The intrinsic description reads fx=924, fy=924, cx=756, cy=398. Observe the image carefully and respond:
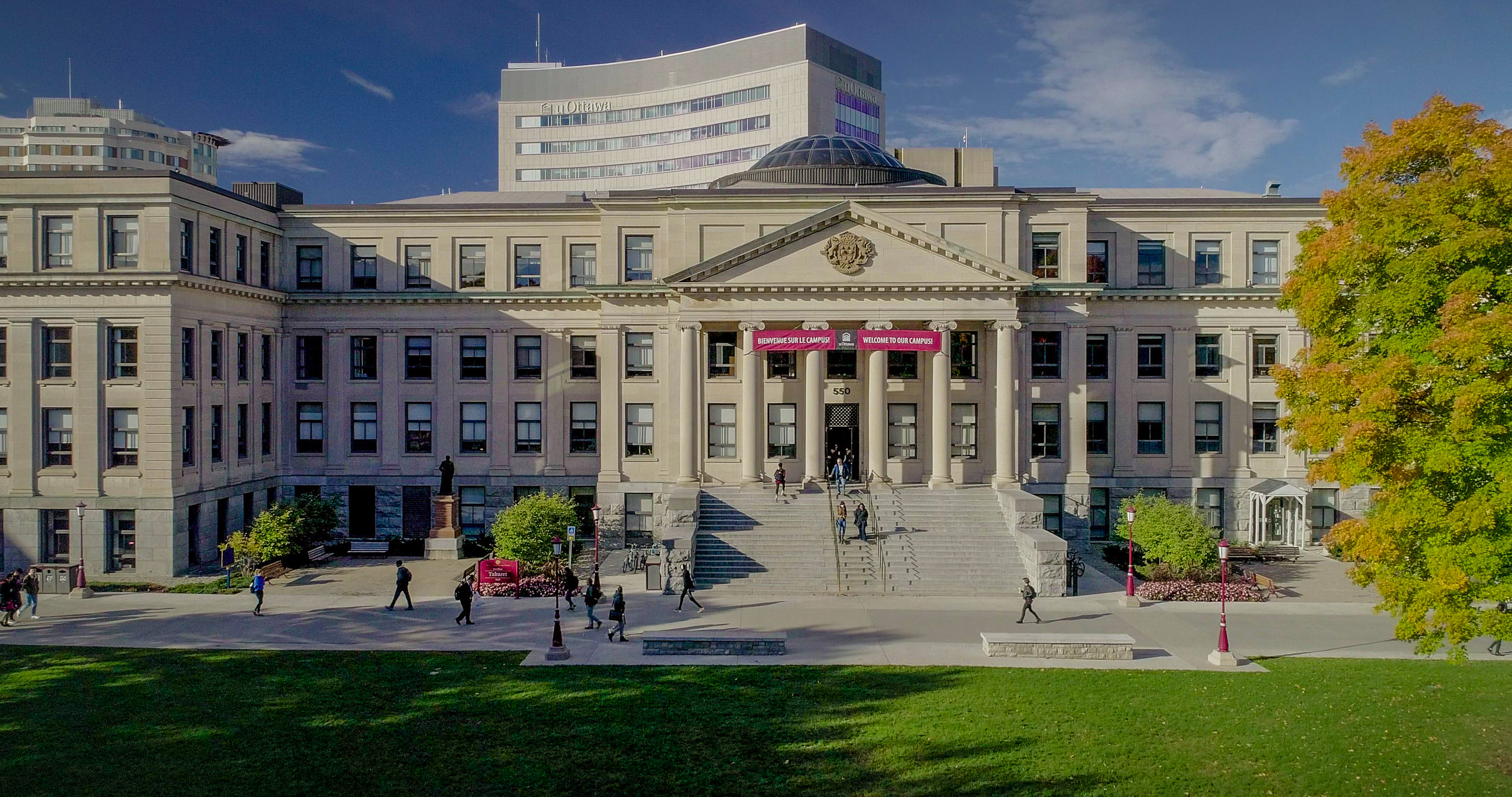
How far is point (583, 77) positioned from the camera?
113625 millimetres

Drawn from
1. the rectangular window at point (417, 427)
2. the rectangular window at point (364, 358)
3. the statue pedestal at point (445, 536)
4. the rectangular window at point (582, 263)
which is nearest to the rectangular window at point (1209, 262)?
the rectangular window at point (582, 263)

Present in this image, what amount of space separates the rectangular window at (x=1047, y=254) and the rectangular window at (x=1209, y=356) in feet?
26.3

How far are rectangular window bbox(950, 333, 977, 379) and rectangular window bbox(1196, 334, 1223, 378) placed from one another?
1106cm

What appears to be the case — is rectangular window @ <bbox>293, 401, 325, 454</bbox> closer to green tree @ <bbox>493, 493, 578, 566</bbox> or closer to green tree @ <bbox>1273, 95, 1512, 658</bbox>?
green tree @ <bbox>493, 493, 578, 566</bbox>

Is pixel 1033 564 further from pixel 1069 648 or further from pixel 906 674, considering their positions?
pixel 906 674

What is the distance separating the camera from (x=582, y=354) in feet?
149

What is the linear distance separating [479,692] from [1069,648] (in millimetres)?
14957

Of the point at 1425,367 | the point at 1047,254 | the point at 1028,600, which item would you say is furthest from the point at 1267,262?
the point at 1425,367

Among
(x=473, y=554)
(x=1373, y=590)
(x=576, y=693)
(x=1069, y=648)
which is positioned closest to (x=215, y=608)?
(x=473, y=554)

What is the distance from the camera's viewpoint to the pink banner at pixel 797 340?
1526 inches

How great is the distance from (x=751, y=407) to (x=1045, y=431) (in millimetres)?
14169

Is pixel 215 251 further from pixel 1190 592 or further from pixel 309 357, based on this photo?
pixel 1190 592

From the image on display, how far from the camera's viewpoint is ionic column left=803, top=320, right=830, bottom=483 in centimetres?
3972

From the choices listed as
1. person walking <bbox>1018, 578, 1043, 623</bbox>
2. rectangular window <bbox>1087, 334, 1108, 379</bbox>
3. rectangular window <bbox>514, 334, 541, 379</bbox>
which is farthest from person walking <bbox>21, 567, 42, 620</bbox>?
rectangular window <bbox>1087, 334, 1108, 379</bbox>
